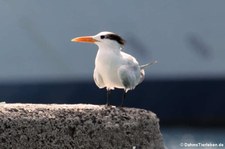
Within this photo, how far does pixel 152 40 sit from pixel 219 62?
1.39 meters

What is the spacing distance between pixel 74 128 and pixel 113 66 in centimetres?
73

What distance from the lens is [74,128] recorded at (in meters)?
4.28

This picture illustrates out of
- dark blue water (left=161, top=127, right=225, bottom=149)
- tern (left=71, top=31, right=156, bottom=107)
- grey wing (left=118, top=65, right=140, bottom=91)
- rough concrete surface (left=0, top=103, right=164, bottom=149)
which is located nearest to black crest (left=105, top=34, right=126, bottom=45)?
tern (left=71, top=31, right=156, bottom=107)

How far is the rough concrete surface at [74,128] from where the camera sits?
13.8ft

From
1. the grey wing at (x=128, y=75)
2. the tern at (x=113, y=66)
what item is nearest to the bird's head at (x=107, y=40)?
the tern at (x=113, y=66)

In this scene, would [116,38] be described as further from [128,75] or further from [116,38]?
[128,75]

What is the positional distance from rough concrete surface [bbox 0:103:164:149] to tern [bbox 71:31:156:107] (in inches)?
16.6

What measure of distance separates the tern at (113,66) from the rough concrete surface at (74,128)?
0.42 m

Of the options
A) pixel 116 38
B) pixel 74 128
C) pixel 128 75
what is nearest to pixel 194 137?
pixel 116 38

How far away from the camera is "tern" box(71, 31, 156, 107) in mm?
→ 4871

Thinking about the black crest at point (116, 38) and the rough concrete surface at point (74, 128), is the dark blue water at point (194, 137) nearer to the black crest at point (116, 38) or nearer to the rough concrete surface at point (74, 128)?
the black crest at point (116, 38)

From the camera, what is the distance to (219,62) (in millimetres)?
15102

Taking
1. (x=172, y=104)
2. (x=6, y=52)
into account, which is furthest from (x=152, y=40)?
(x=6, y=52)

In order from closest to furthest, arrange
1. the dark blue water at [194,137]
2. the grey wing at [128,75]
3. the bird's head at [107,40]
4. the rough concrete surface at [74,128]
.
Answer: the rough concrete surface at [74,128]
the grey wing at [128,75]
the bird's head at [107,40]
the dark blue water at [194,137]
